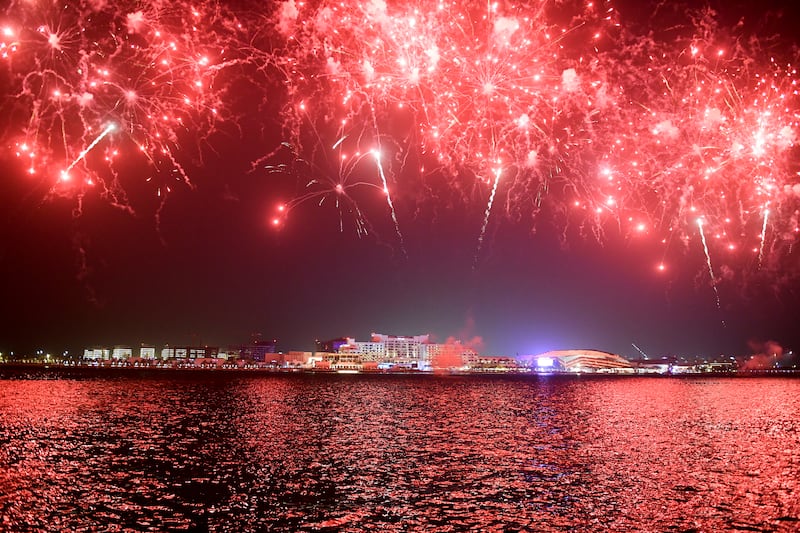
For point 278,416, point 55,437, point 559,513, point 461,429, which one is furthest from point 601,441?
point 55,437

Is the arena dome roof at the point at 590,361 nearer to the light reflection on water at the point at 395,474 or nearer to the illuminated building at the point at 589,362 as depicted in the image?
the illuminated building at the point at 589,362

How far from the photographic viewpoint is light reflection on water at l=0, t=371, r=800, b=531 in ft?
31.9

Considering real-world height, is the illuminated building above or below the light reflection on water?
below

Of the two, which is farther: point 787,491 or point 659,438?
point 659,438

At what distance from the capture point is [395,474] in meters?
13.5

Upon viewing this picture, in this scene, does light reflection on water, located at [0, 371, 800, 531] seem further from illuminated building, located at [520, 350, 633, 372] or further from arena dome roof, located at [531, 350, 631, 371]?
arena dome roof, located at [531, 350, 631, 371]

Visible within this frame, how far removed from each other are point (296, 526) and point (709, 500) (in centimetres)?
837

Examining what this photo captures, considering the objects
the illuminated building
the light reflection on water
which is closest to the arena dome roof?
the illuminated building

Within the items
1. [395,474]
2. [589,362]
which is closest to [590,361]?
[589,362]

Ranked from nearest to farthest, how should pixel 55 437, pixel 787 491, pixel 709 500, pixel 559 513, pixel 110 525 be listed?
pixel 110 525 < pixel 559 513 < pixel 709 500 < pixel 787 491 < pixel 55 437

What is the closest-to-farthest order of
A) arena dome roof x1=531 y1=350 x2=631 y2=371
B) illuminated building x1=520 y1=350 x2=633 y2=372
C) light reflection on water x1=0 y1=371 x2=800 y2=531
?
1. light reflection on water x1=0 y1=371 x2=800 y2=531
2. illuminated building x1=520 y1=350 x2=633 y2=372
3. arena dome roof x1=531 y1=350 x2=631 y2=371

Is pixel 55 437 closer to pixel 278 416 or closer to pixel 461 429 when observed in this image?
pixel 278 416

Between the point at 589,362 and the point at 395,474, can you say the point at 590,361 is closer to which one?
the point at 589,362

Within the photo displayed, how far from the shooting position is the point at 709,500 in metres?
11.0
